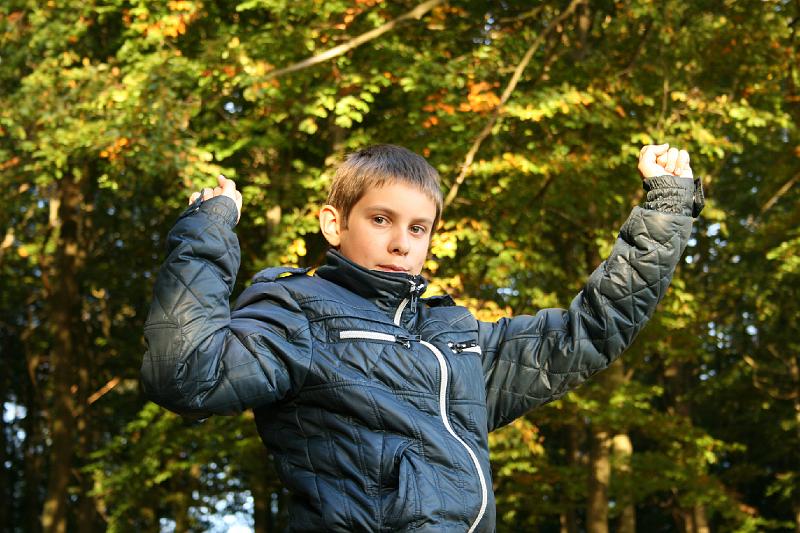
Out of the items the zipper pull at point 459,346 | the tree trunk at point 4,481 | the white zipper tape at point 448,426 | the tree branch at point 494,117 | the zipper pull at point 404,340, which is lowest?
the white zipper tape at point 448,426

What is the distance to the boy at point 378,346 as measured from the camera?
2314mm

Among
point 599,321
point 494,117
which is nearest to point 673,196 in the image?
point 599,321

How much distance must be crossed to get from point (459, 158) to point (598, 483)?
5.21 m

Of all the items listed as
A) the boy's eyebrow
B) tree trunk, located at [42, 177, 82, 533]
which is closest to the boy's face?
the boy's eyebrow

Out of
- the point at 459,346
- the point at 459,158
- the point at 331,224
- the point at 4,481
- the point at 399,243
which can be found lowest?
the point at 459,346

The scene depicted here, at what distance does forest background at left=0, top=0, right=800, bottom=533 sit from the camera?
11.4 metres

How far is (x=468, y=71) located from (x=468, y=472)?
30.8 feet

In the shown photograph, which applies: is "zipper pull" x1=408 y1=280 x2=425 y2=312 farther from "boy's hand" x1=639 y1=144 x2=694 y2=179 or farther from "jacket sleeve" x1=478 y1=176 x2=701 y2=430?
"boy's hand" x1=639 y1=144 x2=694 y2=179

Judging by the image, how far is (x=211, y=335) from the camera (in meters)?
2.27

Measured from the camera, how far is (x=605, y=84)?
12.4 m

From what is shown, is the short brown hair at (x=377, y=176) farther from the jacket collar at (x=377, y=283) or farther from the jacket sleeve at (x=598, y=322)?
the jacket sleeve at (x=598, y=322)

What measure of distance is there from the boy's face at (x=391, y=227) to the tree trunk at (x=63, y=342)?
15051 millimetres

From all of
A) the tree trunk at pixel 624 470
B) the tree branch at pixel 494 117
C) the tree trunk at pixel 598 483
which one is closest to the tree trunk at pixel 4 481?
the tree trunk at pixel 624 470

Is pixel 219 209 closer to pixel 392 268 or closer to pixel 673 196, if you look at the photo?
pixel 392 268
